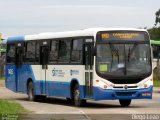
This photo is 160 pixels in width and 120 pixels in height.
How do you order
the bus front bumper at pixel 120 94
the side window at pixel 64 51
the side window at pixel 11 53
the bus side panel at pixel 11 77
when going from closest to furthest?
the bus front bumper at pixel 120 94 → the side window at pixel 64 51 → the bus side panel at pixel 11 77 → the side window at pixel 11 53

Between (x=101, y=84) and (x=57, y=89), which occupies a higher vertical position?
(x=101, y=84)

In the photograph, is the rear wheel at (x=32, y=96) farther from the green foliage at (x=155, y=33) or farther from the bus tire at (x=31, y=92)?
the green foliage at (x=155, y=33)

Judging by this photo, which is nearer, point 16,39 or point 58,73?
point 58,73

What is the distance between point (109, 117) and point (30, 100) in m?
11.2

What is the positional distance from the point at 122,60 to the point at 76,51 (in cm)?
210

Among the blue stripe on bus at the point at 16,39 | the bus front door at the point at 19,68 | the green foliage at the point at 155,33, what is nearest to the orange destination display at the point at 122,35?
the blue stripe on bus at the point at 16,39

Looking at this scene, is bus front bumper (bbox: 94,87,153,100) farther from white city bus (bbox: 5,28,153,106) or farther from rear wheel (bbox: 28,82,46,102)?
rear wheel (bbox: 28,82,46,102)

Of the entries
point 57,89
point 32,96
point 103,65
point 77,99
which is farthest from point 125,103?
point 32,96

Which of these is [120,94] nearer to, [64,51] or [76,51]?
[76,51]

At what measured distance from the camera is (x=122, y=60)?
75.4 ft

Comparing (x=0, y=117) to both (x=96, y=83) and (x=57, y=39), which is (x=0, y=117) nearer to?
(x=96, y=83)

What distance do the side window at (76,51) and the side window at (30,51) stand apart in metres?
4.28

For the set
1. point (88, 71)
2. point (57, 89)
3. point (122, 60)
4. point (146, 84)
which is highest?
point (122, 60)

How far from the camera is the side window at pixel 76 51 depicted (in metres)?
24.0
